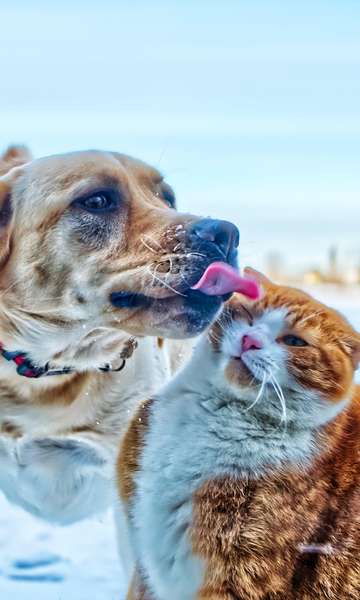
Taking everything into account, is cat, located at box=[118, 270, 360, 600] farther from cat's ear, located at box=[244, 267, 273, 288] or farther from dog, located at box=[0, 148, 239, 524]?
dog, located at box=[0, 148, 239, 524]

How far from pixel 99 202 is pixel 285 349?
655 millimetres

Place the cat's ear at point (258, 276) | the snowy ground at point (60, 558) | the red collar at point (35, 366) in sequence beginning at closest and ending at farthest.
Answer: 1. the cat's ear at point (258, 276)
2. the red collar at point (35, 366)
3. the snowy ground at point (60, 558)

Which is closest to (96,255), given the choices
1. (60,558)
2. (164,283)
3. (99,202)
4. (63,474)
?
(99,202)

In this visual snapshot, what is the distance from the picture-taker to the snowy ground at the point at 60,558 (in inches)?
122

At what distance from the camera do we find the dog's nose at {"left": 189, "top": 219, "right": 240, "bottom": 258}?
7.87ft

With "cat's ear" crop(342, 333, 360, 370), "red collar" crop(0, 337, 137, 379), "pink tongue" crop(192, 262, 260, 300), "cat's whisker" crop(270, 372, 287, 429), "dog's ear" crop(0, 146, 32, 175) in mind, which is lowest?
"red collar" crop(0, 337, 137, 379)

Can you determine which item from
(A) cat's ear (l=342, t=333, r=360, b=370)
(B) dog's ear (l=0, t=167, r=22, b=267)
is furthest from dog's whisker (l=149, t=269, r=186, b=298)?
(B) dog's ear (l=0, t=167, r=22, b=267)

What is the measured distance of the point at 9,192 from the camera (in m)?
2.88

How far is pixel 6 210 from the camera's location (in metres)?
2.88

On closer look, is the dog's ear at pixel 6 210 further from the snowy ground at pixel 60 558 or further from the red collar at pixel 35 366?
the snowy ground at pixel 60 558

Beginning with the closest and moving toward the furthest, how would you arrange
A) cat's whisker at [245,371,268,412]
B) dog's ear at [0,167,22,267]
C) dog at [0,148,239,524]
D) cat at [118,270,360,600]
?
1. cat at [118,270,360,600]
2. cat's whisker at [245,371,268,412]
3. dog at [0,148,239,524]
4. dog's ear at [0,167,22,267]

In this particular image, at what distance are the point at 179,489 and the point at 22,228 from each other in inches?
33.7

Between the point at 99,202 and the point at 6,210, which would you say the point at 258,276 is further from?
the point at 6,210

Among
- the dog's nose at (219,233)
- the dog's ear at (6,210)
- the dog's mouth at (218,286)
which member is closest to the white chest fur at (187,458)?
the dog's mouth at (218,286)
